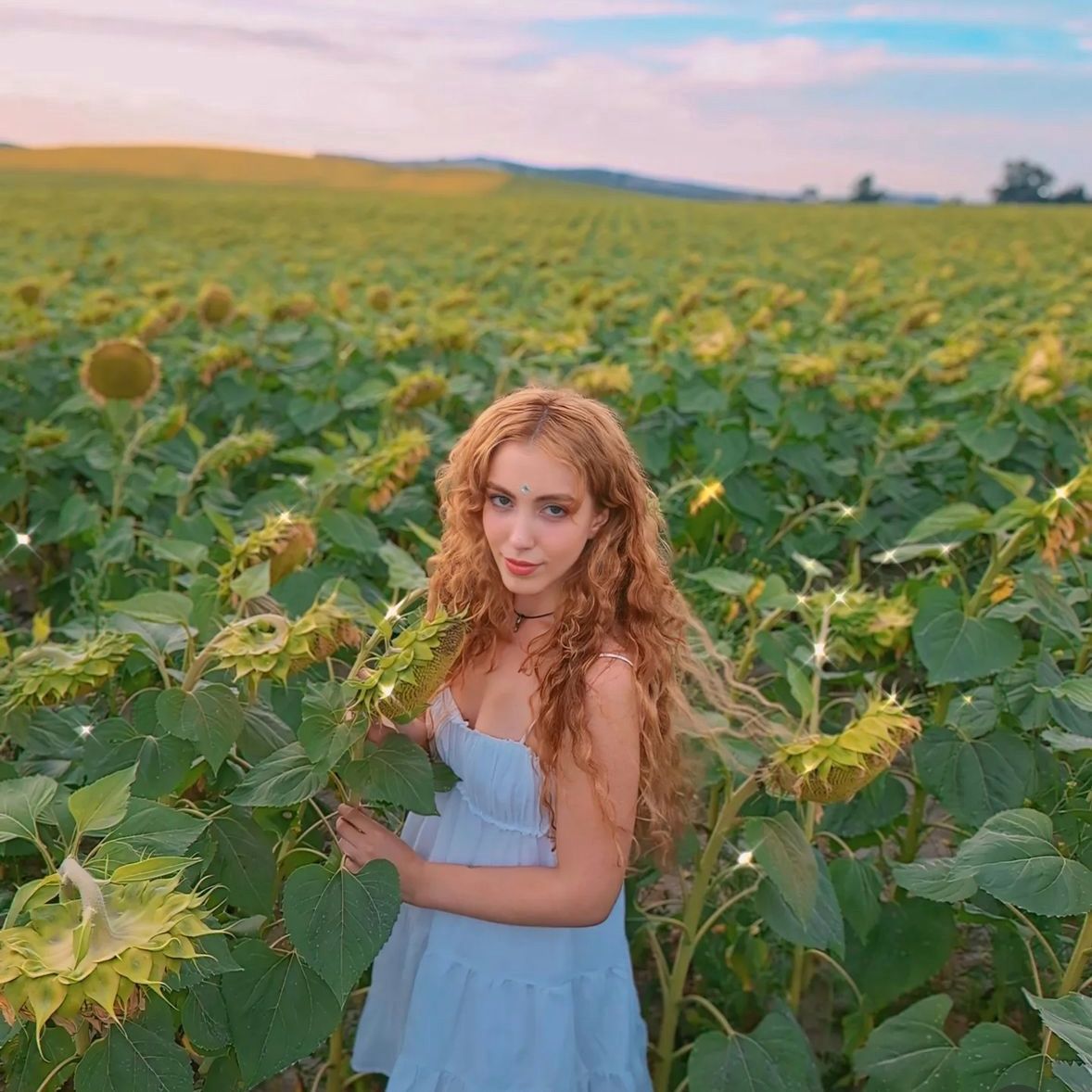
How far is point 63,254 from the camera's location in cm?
1261

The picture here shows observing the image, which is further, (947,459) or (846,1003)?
(947,459)

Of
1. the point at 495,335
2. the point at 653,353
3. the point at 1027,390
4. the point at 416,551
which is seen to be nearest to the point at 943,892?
the point at 416,551

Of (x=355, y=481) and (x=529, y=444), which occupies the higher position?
(x=529, y=444)

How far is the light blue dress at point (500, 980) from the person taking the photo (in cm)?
166

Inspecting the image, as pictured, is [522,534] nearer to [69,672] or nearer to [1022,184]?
[69,672]

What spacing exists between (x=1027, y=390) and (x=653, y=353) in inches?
57.0

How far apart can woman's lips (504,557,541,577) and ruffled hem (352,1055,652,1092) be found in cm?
75

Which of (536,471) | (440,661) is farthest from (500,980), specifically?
(536,471)

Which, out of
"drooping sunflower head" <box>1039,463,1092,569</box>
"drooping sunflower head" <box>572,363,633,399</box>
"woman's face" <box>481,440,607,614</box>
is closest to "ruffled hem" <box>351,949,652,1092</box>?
"woman's face" <box>481,440,607,614</box>

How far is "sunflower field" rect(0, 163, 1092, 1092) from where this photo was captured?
130 centimetres

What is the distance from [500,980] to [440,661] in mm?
642

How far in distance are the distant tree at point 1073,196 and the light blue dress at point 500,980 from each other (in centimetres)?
7026

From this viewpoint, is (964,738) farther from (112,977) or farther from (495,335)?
(495,335)

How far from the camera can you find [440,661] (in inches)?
51.8
